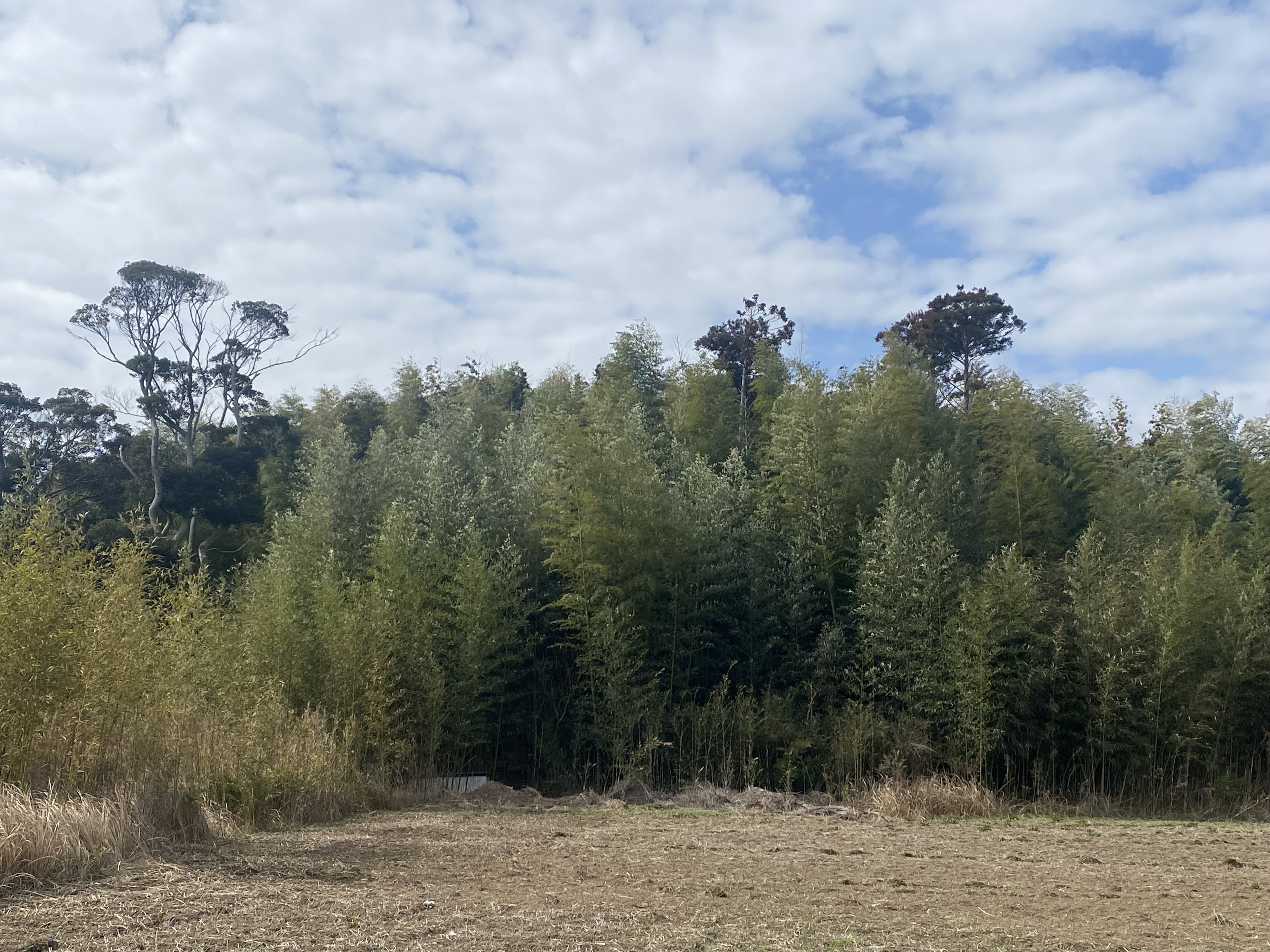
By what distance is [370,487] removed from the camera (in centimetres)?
2300

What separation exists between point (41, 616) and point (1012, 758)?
14372 mm

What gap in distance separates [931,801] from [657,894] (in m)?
7.87

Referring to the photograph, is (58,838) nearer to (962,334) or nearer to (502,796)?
(502,796)

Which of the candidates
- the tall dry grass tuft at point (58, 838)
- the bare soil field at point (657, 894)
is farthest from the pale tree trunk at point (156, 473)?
the tall dry grass tuft at point (58, 838)

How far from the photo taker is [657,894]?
648 centimetres

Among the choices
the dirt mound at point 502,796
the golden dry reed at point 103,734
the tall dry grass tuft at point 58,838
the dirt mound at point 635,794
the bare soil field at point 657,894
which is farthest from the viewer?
the dirt mound at point 635,794

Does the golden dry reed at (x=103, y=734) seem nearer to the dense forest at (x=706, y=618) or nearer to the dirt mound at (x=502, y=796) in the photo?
the dense forest at (x=706, y=618)

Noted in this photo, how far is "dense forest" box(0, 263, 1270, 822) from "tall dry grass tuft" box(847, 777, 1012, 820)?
1190 millimetres

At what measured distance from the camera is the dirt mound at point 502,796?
13.9 metres

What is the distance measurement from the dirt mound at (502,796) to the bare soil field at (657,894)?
138 inches

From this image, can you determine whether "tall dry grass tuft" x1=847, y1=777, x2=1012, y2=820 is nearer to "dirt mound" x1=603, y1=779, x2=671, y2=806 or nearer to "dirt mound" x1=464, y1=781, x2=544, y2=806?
"dirt mound" x1=603, y1=779, x2=671, y2=806

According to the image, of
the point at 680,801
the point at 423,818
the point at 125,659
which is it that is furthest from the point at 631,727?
the point at 125,659

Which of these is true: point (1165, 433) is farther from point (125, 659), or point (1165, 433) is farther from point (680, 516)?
point (125, 659)

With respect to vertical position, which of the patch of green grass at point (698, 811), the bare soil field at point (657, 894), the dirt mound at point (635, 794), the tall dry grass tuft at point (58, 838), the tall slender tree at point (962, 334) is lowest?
the dirt mound at point (635, 794)
